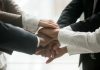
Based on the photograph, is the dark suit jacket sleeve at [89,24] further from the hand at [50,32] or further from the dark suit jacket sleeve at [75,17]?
the hand at [50,32]

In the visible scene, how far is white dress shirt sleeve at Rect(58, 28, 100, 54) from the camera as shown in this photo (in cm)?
120

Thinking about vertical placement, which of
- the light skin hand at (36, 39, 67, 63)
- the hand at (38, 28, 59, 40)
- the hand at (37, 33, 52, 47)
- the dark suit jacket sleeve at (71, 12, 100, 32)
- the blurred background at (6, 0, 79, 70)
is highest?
the dark suit jacket sleeve at (71, 12, 100, 32)

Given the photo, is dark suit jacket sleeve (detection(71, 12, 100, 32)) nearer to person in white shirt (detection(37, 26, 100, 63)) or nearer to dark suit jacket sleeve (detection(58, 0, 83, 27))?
person in white shirt (detection(37, 26, 100, 63))

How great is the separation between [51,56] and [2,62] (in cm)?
32

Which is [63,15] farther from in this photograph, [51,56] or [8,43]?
[8,43]

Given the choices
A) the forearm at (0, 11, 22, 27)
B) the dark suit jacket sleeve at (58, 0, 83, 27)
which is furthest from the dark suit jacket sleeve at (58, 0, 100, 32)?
the forearm at (0, 11, 22, 27)

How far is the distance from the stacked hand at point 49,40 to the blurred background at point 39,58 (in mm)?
746

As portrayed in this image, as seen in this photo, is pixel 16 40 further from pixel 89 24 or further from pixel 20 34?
pixel 89 24

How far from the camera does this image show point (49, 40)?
146 centimetres

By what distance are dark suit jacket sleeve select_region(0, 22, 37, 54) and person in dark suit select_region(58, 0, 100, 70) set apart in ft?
0.92

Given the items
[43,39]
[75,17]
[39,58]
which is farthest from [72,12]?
[39,58]

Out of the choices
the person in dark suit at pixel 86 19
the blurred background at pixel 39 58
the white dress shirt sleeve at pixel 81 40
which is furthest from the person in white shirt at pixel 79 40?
the blurred background at pixel 39 58

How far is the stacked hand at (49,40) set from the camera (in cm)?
142

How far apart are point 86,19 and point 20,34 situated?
1.36ft
